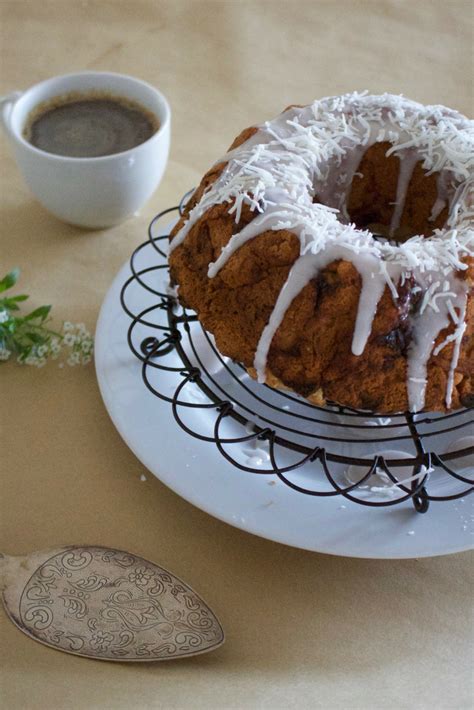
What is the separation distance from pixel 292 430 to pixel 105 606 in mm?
373

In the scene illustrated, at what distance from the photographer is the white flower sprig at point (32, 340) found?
1.57 m

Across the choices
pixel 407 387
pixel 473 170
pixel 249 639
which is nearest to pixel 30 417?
pixel 249 639

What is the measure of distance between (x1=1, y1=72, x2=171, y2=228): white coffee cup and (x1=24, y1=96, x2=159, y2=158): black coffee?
0.02 metres

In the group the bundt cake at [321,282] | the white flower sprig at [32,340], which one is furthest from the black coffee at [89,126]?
the bundt cake at [321,282]

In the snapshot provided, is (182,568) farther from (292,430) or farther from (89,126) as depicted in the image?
(89,126)

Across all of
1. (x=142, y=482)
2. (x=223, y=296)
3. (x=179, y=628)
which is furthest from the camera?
(x=142, y=482)

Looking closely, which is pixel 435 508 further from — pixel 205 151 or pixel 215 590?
pixel 205 151

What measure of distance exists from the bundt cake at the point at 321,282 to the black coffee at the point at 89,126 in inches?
19.7

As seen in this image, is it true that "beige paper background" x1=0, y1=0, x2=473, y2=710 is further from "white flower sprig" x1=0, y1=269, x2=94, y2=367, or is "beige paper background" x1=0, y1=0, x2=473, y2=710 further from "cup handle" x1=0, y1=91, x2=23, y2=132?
"cup handle" x1=0, y1=91, x2=23, y2=132

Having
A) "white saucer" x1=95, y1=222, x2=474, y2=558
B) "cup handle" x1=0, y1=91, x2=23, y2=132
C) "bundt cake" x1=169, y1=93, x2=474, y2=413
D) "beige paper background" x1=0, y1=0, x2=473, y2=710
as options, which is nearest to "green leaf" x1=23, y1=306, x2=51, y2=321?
"beige paper background" x1=0, y1=0, x2=473, y2=710

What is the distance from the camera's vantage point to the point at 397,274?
1155 millimetres

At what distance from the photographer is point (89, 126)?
1.85 metres

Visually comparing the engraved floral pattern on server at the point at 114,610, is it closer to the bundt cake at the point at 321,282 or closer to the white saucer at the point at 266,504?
the white saucer at the point at 266,504

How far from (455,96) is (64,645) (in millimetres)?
1918
